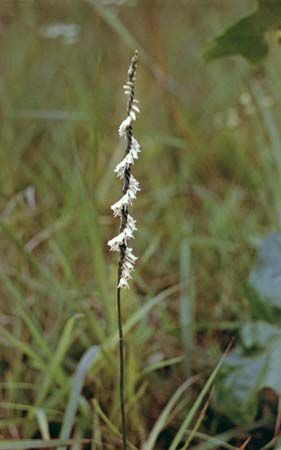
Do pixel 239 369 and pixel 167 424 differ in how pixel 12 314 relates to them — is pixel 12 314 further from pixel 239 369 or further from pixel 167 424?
pixel 239 369

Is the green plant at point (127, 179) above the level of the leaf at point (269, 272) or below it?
above

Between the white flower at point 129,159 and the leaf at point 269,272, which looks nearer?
the white flower at point 129,159

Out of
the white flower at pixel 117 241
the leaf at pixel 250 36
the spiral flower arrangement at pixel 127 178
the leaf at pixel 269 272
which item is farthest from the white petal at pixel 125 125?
the leaf at pixel 269 272

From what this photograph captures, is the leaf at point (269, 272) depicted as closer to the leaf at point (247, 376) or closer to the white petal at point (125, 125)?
the leaf at point (247, 376)

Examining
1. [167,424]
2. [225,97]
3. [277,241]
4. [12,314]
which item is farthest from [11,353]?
[225,97]

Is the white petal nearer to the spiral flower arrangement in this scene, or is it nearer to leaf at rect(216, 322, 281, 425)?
the spiral flower arrangement

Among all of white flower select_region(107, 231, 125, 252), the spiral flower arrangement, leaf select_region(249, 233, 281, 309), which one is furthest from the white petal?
leaf select_region(249, 233, 281, 309)

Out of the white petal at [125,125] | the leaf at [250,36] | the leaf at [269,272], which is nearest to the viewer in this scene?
the white petal at [125,125]

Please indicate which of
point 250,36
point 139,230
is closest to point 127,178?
point 250,36
